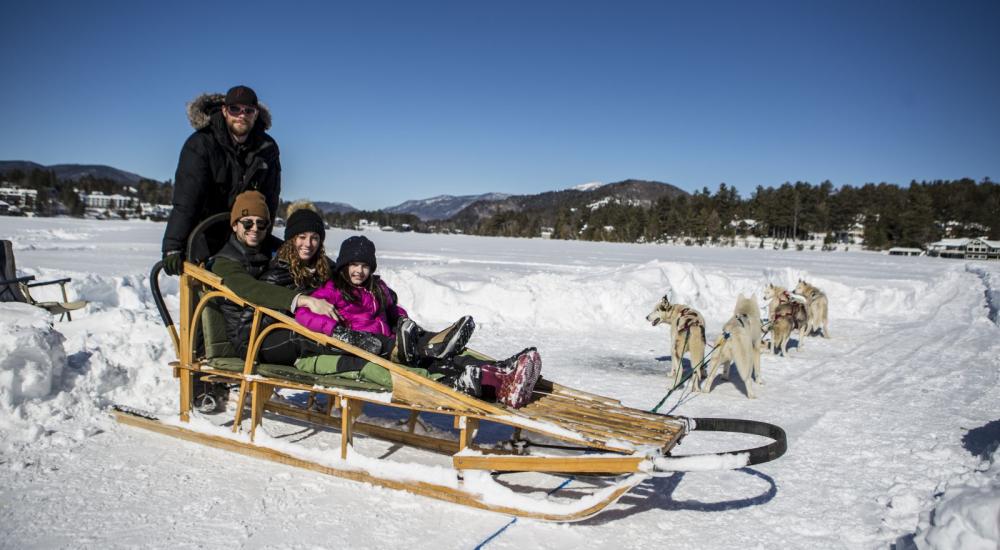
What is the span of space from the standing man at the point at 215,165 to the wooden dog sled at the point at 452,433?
39 cm

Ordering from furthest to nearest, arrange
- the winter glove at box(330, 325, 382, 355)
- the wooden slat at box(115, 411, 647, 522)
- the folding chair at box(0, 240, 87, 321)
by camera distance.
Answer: the folding chair at box(0, 240, 87, 321), the winter glove at box(330, 325, 382, 355), the wooden slat at box(115, 411, 647, 522)

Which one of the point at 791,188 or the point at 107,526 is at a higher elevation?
the point at 791,188

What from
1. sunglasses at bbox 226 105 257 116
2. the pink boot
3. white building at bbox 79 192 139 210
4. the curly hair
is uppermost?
white building at bbox 79 192 139 210

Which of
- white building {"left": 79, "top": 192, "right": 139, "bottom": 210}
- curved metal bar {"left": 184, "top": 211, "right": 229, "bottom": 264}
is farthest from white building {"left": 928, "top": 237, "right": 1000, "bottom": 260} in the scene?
white building {"left": 79, "top": 192, "right": 139, "bottom": 210}

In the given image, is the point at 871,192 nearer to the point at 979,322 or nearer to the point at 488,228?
the point at 488,228

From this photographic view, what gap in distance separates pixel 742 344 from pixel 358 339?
408 cm

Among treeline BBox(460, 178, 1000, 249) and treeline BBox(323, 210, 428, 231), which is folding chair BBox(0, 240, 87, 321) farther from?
treeline BBox(323, 210, 428, 231)

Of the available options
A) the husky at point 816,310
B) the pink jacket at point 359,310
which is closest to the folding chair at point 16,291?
the pink jacket at point 359,310

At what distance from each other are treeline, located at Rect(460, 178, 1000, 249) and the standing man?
7354cm

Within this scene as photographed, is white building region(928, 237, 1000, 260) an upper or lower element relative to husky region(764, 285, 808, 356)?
upper

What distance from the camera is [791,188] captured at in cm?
8244

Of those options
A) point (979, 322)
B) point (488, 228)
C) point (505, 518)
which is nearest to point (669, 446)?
point (505, 518)

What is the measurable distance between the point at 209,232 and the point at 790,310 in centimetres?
734

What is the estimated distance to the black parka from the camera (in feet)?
13.9
